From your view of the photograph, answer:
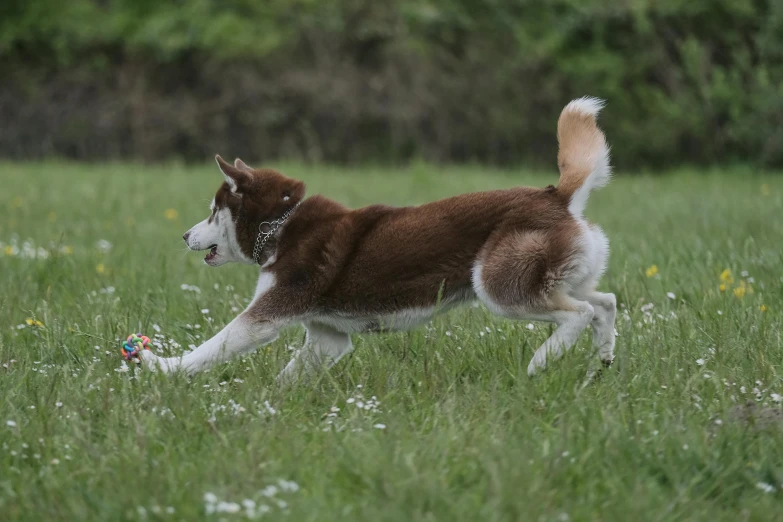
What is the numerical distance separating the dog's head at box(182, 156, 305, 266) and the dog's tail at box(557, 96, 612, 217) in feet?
3.93

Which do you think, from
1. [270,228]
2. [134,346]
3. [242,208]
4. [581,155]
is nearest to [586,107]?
[581,155]

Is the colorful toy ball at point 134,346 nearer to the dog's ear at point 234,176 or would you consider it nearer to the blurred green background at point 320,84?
the dog's ear at point 234,176

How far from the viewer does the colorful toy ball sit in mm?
4277

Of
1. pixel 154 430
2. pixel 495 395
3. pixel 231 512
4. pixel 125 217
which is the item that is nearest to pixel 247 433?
pixel 154 430

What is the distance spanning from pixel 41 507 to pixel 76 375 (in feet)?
3.97

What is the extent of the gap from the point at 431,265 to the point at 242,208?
0.98 meters

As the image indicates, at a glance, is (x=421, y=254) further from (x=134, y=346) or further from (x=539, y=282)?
(x=134, y=346)

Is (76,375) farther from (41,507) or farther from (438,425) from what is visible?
(438,425)

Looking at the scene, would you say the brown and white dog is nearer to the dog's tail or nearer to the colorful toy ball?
the dog's tail

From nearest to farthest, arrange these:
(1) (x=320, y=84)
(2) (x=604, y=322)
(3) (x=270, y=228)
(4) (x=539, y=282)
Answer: (4) (x=539, y=282) → (2) (x=604, y=322) → (3) (x=270, y=228) → (1) (x=320, y=84)

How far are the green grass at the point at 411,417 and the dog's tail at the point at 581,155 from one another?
0.65 meters

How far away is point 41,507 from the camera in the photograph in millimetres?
2836

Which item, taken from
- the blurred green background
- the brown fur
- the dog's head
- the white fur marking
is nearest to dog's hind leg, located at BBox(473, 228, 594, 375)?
the brown fur

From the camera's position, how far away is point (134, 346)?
4.35m
